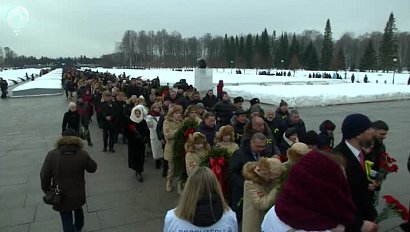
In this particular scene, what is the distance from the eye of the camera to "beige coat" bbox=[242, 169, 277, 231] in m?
3.45

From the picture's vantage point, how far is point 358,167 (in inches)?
111

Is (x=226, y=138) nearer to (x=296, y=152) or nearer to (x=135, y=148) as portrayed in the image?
(x=296, y=152)

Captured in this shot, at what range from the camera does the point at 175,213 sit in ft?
7.88

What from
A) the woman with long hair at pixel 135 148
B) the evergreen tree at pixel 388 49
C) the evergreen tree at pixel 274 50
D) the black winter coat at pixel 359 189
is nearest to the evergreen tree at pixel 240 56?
the evergreen tree at pixel 274 50

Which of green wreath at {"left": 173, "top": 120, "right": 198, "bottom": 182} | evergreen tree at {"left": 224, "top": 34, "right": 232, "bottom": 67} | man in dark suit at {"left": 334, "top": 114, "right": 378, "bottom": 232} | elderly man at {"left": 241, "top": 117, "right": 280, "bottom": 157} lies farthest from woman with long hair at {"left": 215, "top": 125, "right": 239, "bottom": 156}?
evergreen tree at {"left": 224, "top": 34, "right": 232, "bottom": 67}

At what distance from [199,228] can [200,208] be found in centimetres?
16

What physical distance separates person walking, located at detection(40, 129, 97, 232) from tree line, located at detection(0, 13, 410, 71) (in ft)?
184

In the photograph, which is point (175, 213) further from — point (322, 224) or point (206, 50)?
point (206, 50)

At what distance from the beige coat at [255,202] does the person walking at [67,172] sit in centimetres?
213

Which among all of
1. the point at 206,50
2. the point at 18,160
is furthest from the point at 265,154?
the point at 206,50

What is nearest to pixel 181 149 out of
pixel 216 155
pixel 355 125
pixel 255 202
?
pixel 216 155

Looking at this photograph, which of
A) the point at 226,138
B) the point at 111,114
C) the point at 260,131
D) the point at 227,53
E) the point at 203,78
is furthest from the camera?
the point at 227,53

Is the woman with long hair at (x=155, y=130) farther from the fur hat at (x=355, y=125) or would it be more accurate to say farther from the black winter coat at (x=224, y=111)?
the fur hat at (x=355, y=125)

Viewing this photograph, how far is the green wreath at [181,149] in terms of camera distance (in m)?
6.06
